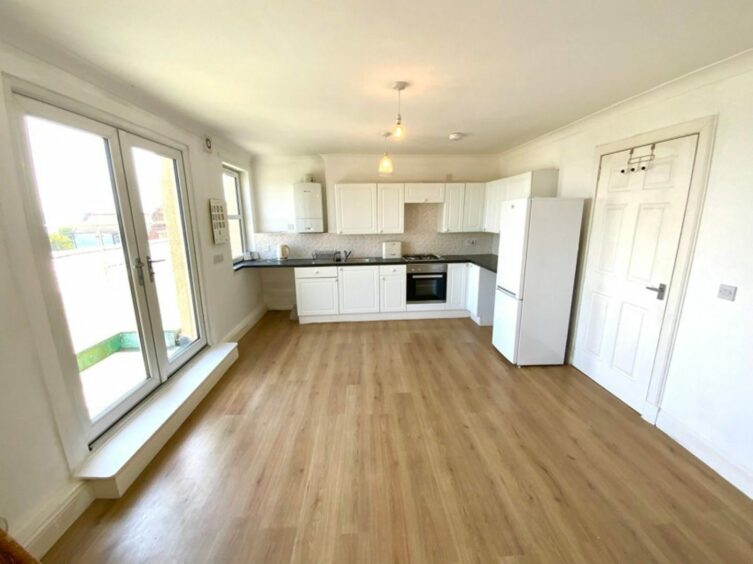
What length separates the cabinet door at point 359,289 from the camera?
14.0ft

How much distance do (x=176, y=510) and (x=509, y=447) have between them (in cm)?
204

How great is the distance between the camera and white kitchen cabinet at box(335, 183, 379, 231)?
14.1ft

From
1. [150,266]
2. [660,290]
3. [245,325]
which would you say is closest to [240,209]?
[245,325]

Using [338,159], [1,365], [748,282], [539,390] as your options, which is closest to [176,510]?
[1,365]

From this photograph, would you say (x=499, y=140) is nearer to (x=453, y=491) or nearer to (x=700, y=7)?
(x=700, y=7)

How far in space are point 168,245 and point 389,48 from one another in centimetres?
243

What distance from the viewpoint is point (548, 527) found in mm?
1497

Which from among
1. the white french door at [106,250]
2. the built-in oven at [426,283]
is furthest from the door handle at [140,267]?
the built-in oven at [426,283]

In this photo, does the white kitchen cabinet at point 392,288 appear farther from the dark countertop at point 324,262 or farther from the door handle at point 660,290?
the door handle at point 660,290

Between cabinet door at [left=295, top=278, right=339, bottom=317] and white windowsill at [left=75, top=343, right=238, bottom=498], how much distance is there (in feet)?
4.99

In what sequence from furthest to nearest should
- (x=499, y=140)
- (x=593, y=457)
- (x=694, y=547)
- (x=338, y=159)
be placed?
1. (x=338, y=159)
2. (x=499, y=140)
3. (x=593, y=457)
4. (x=694, y=547)

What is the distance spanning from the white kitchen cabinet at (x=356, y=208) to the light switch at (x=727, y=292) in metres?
3.48

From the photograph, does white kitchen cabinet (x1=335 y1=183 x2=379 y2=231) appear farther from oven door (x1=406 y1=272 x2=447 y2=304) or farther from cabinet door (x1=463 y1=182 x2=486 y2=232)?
cabinet door (x1=463 y1=182 x2=486 y2=232)

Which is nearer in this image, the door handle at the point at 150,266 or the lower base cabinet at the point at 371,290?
the door handle at the point at 150,266
